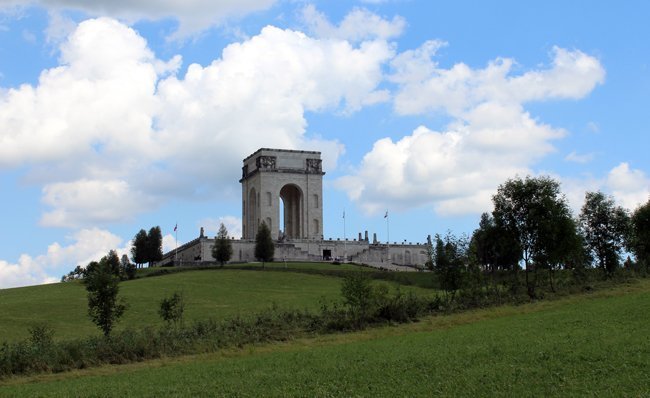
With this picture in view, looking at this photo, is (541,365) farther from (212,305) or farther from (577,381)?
(212,305)

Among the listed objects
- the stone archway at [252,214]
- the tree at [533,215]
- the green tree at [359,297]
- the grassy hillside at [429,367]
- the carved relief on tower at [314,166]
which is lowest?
the grassy hillside at [429,367]

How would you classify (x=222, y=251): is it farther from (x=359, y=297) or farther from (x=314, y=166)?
(x=359, y=297)

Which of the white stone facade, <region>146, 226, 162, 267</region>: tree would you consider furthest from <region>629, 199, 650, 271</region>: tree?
<region>146, 226, 162, 267</region>: tree

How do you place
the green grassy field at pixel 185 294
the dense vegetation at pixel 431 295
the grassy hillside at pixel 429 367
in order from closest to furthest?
the grassy hillside at pixel 429 367
the dense vegetation at pixel 431 295
the green grassy field at pixel 185 294

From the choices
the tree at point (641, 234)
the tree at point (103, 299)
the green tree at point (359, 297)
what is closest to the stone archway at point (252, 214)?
the tree at point (641, 234)

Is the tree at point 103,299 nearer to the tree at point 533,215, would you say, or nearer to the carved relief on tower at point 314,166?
the tree at point 533,215

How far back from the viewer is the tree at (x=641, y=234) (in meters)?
65.8

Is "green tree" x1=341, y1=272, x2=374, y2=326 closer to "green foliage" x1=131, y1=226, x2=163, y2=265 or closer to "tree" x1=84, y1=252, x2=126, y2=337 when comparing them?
"tree" x1=84, y1=252, x2=126, y2=337

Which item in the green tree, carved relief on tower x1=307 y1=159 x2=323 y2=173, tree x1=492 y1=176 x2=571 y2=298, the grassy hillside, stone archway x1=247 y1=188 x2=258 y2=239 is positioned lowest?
the grassy hillside

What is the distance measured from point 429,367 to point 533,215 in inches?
1274

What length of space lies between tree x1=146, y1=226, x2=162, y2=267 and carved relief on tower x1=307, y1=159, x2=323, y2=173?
27005mm

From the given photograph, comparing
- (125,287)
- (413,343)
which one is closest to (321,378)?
(413,343)

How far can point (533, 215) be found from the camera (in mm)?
52344

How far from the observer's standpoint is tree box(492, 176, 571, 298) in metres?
52.2
